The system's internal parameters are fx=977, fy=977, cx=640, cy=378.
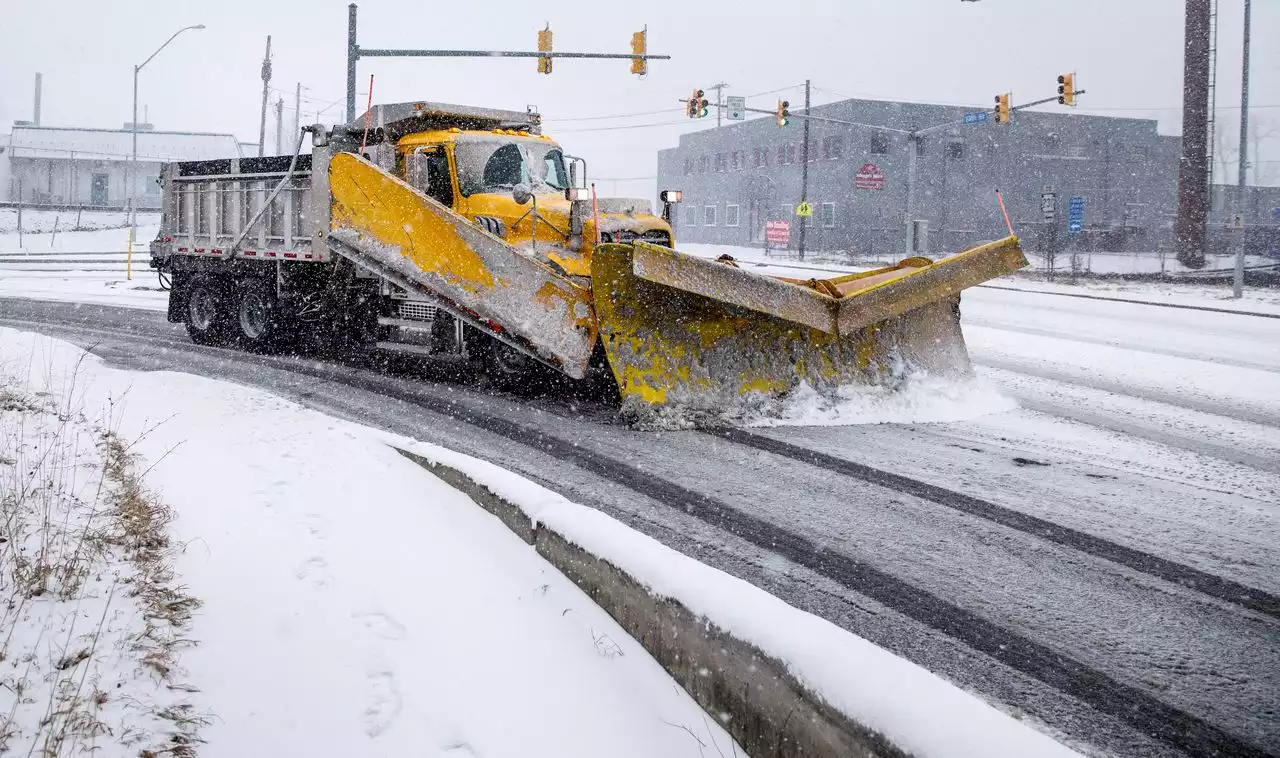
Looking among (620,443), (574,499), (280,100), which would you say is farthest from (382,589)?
(280,100)

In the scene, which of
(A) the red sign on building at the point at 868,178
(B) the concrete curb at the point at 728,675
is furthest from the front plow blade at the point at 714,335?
(A) the red sign on building at the point at 868,178

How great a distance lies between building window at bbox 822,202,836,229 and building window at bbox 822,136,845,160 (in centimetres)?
251

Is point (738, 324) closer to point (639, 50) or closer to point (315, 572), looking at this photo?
point (315, 572)

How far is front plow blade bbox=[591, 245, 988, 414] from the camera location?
7.32 meters

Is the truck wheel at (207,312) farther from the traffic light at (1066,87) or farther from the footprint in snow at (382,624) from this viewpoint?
the traffic light at (1066,87)

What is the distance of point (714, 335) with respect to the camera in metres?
7.75

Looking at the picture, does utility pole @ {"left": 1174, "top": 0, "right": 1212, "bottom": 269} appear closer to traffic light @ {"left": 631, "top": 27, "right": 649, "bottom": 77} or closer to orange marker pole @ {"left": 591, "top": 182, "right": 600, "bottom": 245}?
traffic light @ {"left": 631, "top": 27, "right": 649, "bottom": 77}

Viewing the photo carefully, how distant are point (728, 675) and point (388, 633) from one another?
146 cm

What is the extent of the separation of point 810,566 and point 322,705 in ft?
7.52

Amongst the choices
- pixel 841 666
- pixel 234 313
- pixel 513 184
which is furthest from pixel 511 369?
pixel 841 666

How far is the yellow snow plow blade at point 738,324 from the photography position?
731 centimetres

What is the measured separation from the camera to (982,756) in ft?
7.25

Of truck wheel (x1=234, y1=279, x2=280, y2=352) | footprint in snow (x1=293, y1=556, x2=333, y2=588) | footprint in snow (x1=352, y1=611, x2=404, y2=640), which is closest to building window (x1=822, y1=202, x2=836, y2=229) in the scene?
truck wheel (x1=234, y1=279, x2=280, y2=352)

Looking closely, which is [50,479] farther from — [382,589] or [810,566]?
[810,566]
